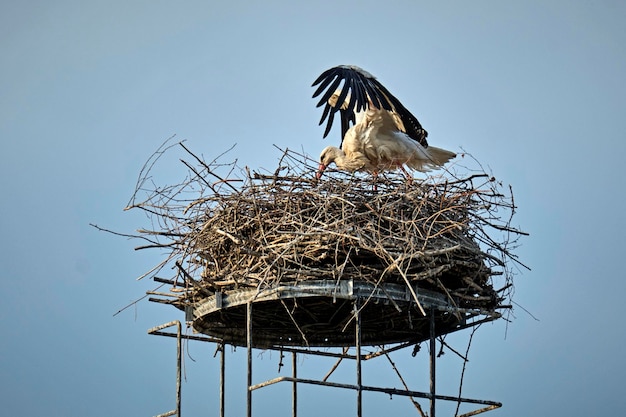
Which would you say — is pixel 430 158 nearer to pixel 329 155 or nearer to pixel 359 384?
pixel 329 155

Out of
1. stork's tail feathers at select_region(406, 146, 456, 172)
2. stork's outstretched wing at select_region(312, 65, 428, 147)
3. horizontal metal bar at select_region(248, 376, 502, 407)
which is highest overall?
stork's outstretched wing at select_region(312, 65, 428, 147)

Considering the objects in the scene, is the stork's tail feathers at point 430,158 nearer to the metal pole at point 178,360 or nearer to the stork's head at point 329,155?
the stork's head at point 329,155

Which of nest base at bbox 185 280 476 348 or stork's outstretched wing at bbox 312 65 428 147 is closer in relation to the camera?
nest base at bbox 185 280 476 348

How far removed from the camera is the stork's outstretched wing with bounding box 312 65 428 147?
11250 mm

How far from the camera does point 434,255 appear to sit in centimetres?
918

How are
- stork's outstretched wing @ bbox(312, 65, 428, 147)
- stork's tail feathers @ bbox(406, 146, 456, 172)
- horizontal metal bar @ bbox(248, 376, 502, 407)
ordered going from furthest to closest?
stork's tail feathers @ bbox(406, 146, 456, 172) → stork's outstretched wing @ bbox(312, 65, 428, 147) → horizontal metal bar @ bbox(248, 376, 502, 407)

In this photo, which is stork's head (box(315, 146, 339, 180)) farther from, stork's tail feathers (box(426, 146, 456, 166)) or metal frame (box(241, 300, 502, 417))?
metal frame (box(241, 300, 502, 417))

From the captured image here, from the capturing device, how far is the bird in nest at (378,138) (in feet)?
37.8

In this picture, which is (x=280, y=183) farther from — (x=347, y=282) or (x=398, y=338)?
(x=398, y=338)

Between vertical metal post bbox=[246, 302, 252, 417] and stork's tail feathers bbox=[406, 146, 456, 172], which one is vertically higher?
stork's tail feathers bbox=[406, 146, 456, 172]

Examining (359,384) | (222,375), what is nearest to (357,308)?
(359,384)

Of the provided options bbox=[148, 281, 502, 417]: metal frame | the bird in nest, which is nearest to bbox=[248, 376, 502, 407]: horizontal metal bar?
bbox=[148, 281, 502, 417]: metal frame

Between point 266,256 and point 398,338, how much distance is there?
2.16m

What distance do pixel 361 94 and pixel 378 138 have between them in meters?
0.65
